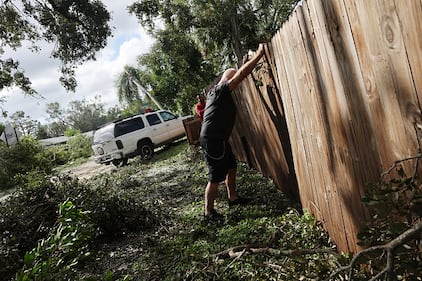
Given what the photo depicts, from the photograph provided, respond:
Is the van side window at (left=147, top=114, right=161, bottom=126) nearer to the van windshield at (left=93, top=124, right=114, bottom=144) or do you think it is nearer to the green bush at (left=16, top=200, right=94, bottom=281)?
the van windshield at (left=93, top=124, right=114, bottom=144)

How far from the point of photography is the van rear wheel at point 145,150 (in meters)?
14.9

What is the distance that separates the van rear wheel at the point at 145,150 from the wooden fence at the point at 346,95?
11393 millimetres

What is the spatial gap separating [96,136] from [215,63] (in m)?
16.7

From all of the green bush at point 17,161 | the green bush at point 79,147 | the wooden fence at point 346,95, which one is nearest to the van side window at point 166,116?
the green bush at point 17,161

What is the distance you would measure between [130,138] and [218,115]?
10765 mm

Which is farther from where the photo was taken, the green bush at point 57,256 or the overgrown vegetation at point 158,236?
the overgrown vegetation at point 158,236

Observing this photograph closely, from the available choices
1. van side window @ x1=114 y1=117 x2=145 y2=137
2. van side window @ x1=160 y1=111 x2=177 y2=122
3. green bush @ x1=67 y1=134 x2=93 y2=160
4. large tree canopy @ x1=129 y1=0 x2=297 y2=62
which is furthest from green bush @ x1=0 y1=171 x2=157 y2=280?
green bush @ x1=67 y1=134 x2=93 y2=160

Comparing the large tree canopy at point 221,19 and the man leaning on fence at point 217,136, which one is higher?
the large tree canopy at point 221,19

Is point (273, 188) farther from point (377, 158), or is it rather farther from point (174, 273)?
point (377, 158)

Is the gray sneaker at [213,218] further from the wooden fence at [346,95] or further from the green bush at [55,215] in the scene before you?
the green bush at [55,215]

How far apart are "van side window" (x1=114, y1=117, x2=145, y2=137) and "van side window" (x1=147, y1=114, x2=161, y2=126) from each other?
46cm

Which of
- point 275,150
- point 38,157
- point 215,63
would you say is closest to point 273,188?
point 275,150

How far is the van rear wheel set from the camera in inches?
586

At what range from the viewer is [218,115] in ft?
14.5
